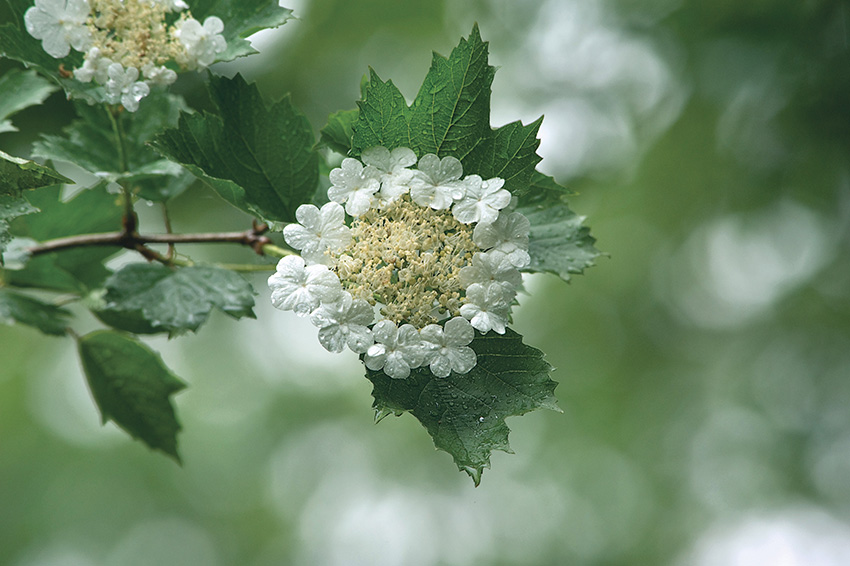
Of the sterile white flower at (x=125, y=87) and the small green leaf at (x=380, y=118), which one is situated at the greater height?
the small green leaf at (x=380, y=118)

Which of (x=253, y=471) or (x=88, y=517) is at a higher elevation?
(x=253, y=471)

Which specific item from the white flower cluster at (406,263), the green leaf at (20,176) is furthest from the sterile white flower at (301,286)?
the green leaf at (20,176)

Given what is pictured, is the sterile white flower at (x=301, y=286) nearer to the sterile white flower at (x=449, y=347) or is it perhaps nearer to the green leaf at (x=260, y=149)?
the sterile white flower at (x=449, y=347)

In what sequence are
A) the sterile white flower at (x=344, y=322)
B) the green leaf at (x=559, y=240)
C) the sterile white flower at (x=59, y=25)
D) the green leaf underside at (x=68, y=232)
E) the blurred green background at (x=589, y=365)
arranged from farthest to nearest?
the blurred green background at (x=589, y=365) → the green leaf underside at (x=68, y=232) → the green leaf at (x=559, y=240) → the sterile white flower at (x=59, y=25) → the sterile white flower at (x=344, y=322)

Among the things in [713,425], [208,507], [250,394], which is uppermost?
[713,425]

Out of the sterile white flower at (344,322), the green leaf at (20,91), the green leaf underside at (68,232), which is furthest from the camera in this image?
the green leaf underside at (68,232)

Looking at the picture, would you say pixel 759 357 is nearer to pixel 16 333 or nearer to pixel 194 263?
pixel 194 263

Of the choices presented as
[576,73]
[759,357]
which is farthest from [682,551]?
[576,73]

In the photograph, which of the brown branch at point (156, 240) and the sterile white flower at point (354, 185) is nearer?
the sterile white flower at point (354, 185)
